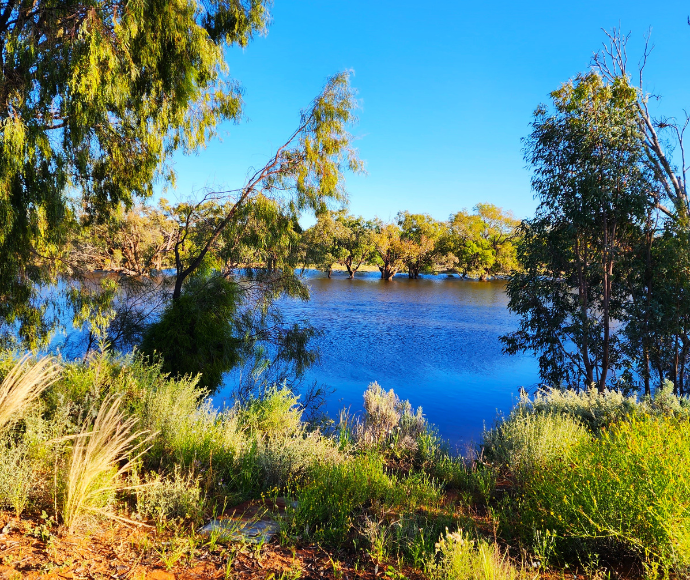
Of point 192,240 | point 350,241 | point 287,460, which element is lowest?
point 287,460

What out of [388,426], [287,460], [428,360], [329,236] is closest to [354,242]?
[329,236]

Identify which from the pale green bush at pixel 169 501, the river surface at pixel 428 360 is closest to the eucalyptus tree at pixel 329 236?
the river surface at pixel 428 360

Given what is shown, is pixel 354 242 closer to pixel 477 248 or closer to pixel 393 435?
pixel 477 248

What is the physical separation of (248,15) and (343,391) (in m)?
7.78

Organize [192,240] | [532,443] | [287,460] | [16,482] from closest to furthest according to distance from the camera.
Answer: [16,482], [287,460], [532,443], [192,240]

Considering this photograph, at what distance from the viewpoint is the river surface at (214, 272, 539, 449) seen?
30.5 feet

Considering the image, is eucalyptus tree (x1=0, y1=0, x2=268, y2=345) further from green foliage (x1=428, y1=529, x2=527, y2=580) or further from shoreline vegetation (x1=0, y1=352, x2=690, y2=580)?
green foliage (x1=428, y1=529, x2=527, y2=580)

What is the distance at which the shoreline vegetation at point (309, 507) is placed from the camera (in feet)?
7.54

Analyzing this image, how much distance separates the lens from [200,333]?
8125mm

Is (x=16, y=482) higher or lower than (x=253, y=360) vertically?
higher

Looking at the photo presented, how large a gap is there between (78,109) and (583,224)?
8.85 meters

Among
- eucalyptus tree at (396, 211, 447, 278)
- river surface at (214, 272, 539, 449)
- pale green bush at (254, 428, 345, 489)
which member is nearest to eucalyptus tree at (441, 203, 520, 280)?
eucalyptus tree at (396, 211, 447, 278)

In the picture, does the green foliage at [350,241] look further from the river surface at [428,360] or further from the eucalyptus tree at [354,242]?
the river surface at [428,360]

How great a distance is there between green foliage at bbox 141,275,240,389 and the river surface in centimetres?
140
